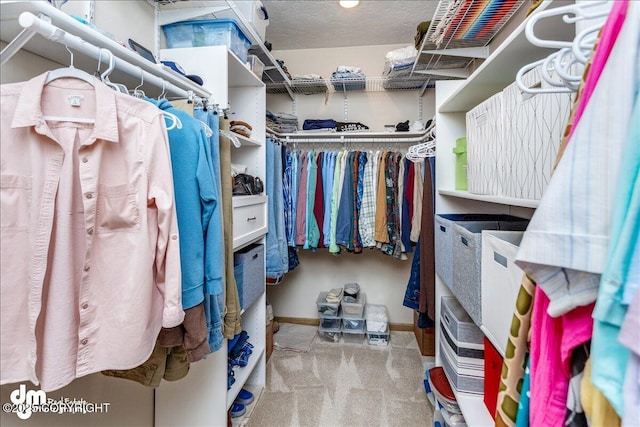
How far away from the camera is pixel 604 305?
378 millimetres

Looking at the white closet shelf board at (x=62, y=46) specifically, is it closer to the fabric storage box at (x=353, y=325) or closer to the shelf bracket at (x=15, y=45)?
the shelf bracket at (x=15, y=45)

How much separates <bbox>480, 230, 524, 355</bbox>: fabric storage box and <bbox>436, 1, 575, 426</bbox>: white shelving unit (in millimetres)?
125

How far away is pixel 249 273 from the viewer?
1677 mm

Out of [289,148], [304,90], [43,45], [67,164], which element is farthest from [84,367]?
[304,90]

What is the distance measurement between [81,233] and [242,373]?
1.29 m

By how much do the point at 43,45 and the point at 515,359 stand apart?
139cm

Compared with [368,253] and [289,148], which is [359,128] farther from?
[368,253]

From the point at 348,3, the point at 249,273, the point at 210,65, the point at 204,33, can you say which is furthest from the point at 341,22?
the point at 249,273

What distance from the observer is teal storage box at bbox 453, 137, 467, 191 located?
1.59m

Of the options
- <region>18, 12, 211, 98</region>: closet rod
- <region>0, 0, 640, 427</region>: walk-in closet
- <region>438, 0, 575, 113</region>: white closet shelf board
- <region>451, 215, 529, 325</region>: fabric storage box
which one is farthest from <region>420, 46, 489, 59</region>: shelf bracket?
<region>18, 12, 211, 98</region>: closet rod

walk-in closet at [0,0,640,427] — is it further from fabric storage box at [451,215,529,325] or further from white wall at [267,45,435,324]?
white wall at [267,45,435,324]

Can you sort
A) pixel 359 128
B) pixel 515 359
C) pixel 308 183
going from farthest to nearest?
pixel 359 128 → pixel 308 183 → pixel 515 359

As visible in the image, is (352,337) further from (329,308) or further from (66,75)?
(66,75)

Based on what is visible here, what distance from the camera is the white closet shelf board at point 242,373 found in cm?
153
